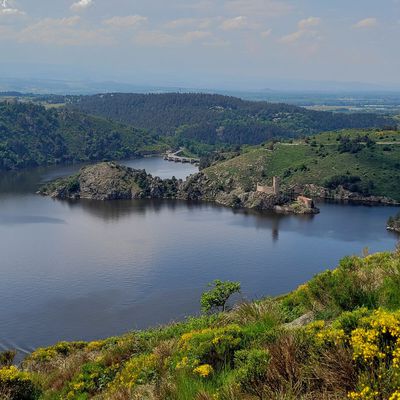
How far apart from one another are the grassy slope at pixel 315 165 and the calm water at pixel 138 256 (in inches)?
A: 487

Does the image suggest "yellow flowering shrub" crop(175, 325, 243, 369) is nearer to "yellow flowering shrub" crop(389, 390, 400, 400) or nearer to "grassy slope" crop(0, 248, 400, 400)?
"grassy slope" crop(0, 248, 400, 400)

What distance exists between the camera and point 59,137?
530 feet

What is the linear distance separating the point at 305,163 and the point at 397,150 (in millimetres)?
19446

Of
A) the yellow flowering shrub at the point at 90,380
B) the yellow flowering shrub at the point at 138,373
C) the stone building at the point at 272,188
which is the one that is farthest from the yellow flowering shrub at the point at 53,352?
the stone building at the point at 272,188

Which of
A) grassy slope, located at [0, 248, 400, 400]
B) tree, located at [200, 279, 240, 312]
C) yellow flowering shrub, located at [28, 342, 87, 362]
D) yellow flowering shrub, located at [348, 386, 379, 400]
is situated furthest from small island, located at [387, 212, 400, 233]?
yellow flowering shrub, located at [348, 386, 379, 400]

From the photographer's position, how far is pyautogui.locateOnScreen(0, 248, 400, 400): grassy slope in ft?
23.7

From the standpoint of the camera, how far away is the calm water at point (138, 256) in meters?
45.7

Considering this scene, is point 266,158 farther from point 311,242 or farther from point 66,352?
point 66,352

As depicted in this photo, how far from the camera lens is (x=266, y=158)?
11362 centimetres

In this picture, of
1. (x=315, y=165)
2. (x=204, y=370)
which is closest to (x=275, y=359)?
(x=204, y=370)

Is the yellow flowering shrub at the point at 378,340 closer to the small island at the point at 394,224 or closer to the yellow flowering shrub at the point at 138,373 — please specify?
the yellow flowering shrub at the point at 138,373

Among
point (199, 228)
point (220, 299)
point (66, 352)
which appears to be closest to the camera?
point (66, 352)

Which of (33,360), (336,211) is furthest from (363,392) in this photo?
(336,211)

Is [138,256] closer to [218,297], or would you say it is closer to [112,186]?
[218,297]
